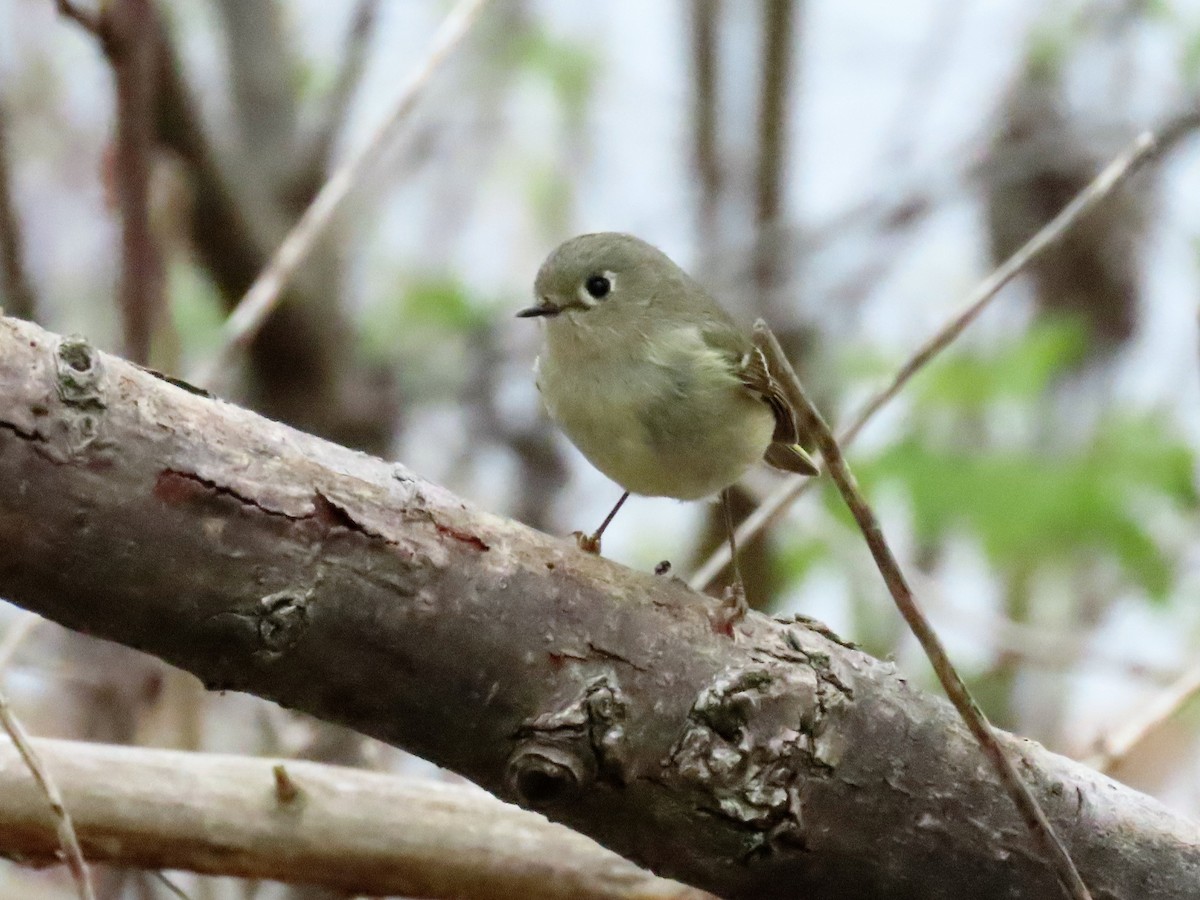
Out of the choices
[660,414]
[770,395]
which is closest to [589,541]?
[660,414]

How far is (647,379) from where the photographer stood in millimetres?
2082

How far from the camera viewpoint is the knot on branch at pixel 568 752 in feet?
4.06

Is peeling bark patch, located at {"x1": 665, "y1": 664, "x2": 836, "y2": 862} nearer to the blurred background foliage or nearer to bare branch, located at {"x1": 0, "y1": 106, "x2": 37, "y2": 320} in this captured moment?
the blurred background foliage

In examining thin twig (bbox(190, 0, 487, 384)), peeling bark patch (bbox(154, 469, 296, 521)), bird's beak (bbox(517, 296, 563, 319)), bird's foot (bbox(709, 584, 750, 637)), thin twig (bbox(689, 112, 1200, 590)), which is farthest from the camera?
bird's beak (bbox(517, 296, 563, 319))

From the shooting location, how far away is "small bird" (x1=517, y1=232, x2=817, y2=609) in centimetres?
205

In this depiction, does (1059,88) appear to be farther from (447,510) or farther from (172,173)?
(447,510)

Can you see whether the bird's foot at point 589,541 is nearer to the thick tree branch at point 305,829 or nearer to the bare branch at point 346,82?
the thick tree branch at point 305,829

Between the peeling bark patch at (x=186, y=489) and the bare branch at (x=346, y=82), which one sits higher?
the bare branch at (x=346, y=82)

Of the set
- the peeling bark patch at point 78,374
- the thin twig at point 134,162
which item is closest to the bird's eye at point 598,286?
the thin twig at point 134,162

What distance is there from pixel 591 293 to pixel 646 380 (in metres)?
0.30

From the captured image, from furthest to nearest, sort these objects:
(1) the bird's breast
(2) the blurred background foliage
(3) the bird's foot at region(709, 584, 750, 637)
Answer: (2) the blurred background foliage < (1) the bird's breast < (3) the bird's foot at region(709, 584, 750, 637)

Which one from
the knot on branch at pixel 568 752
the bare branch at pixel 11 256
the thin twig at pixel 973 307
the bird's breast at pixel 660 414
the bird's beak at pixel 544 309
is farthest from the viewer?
the bare branch at pixel 11 256

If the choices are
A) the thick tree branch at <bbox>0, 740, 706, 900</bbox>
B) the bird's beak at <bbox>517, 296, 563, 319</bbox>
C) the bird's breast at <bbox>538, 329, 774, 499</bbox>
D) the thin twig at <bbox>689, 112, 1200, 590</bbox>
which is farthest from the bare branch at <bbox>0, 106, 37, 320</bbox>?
the thin twig at <bbox>689, 112, 1200, 590</bbox>

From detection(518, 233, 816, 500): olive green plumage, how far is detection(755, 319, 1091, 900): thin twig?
0.85 metres
